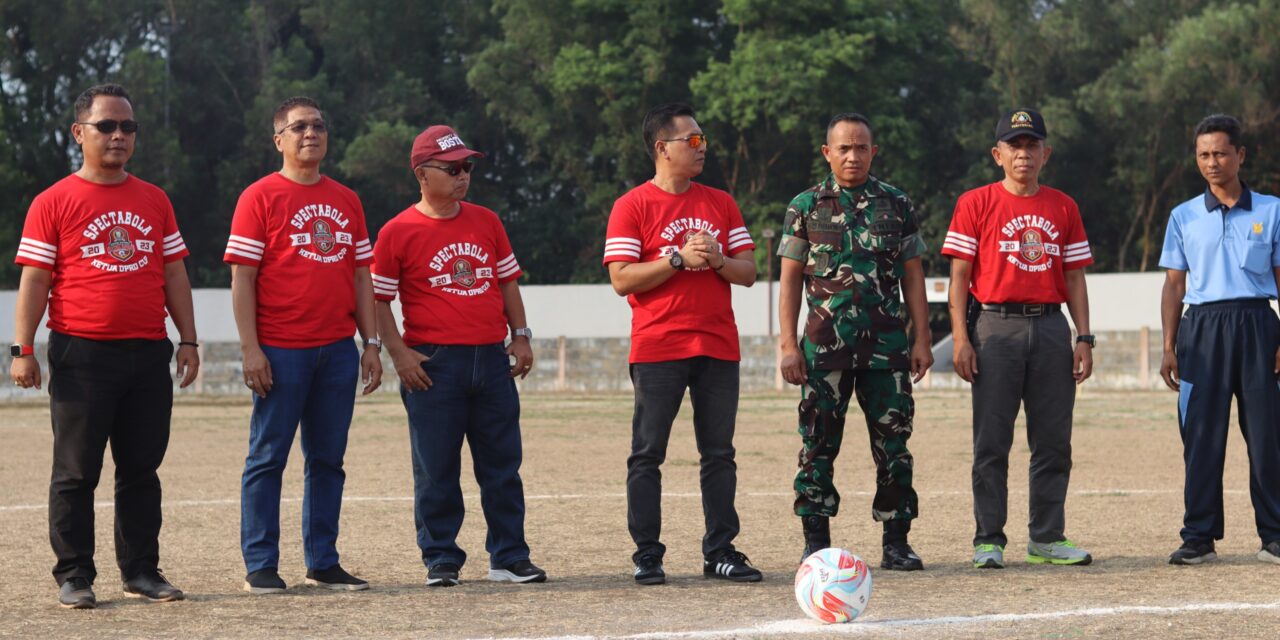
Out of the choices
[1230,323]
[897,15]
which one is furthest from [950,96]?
[1230,323]

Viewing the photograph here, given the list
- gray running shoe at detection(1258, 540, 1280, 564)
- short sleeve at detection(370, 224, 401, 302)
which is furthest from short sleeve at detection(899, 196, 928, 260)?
short sleeve at detection(370, 224, 401, 302)

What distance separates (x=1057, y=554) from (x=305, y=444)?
3.48 meters

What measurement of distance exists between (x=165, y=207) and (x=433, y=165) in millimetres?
1157

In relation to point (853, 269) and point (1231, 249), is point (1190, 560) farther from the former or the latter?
point (853, 269)

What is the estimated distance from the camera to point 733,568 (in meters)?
6.98

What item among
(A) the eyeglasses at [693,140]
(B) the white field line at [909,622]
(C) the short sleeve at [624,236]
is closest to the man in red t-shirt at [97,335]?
(C) the short sleeve at [624,236]

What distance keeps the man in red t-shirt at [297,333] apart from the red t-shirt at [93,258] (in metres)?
0.39

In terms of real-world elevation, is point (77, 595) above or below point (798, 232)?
below

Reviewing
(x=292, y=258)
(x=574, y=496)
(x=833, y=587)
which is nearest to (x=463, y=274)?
(x=292, y=258)

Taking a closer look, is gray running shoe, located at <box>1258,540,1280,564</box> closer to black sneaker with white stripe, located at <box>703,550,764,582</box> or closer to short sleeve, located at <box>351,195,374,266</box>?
black sneaker with white stripe, located at <box>703,550,764,582</box>

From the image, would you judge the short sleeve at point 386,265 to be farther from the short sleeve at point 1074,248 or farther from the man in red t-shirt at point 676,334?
the short sleeve at point 1074,248

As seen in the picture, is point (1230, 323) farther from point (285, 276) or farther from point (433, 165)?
point (285, 276)

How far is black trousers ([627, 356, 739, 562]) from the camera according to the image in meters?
7.02

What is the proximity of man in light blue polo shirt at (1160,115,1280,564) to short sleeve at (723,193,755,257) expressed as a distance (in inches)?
86.3
